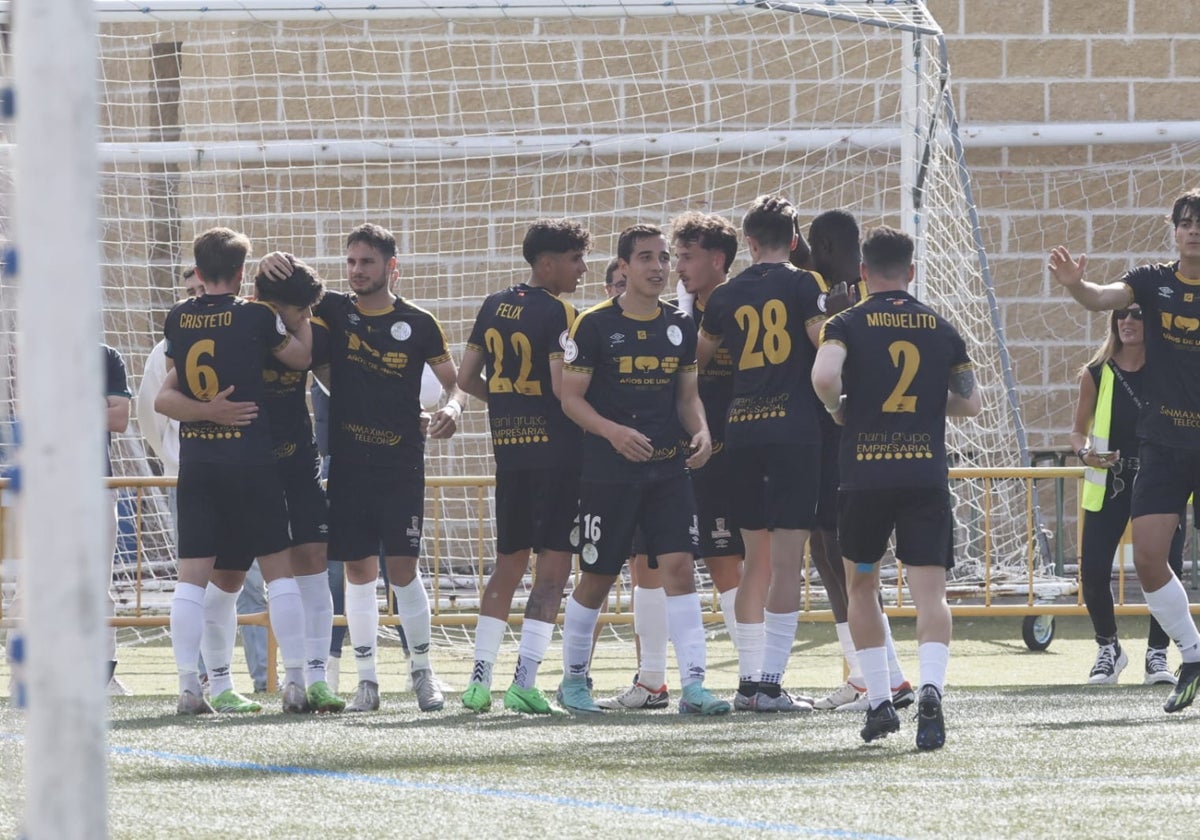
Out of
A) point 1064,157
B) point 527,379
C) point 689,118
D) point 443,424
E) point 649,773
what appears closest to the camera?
point 649,773

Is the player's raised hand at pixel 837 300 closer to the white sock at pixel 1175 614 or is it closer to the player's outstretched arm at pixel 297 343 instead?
the white sock at pixel 1175 614

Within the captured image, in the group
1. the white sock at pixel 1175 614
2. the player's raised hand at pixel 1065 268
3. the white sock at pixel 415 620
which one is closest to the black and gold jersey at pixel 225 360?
the white sock at pixel 415 620

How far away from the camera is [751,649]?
6.91 metres

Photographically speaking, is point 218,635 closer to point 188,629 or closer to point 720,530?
point 188,629

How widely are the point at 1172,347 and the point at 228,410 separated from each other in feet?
11.4

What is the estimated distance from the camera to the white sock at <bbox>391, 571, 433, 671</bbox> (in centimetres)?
706

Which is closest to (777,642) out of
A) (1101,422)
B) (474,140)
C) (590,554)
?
(590,554)

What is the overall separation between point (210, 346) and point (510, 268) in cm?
518

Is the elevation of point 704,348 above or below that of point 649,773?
above

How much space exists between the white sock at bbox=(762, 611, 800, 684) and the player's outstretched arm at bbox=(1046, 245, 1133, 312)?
156cm

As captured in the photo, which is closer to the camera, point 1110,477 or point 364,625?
point 364,625

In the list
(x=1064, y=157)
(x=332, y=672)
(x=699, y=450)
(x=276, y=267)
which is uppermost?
(x=1064, y=157)

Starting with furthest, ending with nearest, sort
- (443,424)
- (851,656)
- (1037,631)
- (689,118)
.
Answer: (689,118) → (1037,631) → (851,656) → (443,424)

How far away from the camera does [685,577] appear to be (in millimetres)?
6715
